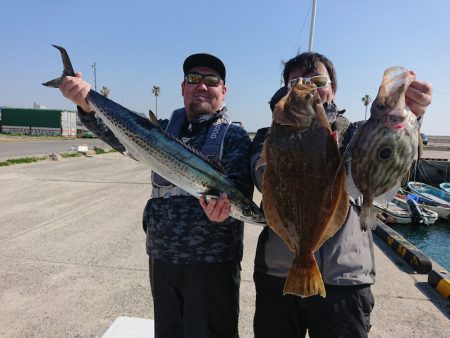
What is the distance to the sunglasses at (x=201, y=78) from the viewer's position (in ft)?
10.3

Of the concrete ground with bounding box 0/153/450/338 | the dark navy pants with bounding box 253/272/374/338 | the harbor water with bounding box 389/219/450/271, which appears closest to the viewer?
the dark navy pants with bounding box 253/272/374/338

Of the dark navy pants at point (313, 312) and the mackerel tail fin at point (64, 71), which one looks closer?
the dark navy pants at point (313, 312)

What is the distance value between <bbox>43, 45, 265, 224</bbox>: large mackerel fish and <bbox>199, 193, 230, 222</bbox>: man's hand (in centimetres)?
Answer: 4

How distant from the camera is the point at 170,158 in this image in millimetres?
2668

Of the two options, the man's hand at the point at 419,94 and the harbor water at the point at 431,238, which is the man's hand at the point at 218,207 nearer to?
the man's hand at the point at 419,94

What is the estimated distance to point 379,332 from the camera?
13.5 ft

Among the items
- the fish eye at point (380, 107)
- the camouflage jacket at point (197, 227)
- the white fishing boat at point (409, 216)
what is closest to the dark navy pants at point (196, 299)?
the camouflage jacket at point (197, 227)

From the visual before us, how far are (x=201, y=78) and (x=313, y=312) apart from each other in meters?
2.14

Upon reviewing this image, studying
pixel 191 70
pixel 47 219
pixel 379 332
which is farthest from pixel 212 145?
pixel 47 219

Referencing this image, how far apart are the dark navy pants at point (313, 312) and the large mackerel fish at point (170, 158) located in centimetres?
59

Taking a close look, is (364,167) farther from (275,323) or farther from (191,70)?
(191,70)

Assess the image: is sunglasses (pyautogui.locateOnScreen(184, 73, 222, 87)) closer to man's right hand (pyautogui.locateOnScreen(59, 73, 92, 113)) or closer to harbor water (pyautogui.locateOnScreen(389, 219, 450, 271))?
man's right hand (pyautogui.locateOnScreen(59, 73, 92, 113))

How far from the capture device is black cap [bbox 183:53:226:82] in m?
3.19

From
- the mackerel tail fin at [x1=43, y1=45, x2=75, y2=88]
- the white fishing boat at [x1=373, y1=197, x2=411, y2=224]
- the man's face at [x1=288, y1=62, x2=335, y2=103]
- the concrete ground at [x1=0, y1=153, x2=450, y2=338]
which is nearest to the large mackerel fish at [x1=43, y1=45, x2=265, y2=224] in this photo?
the mackerel tail fin at [x1=43, y1=45, x2=75, y2=88]
